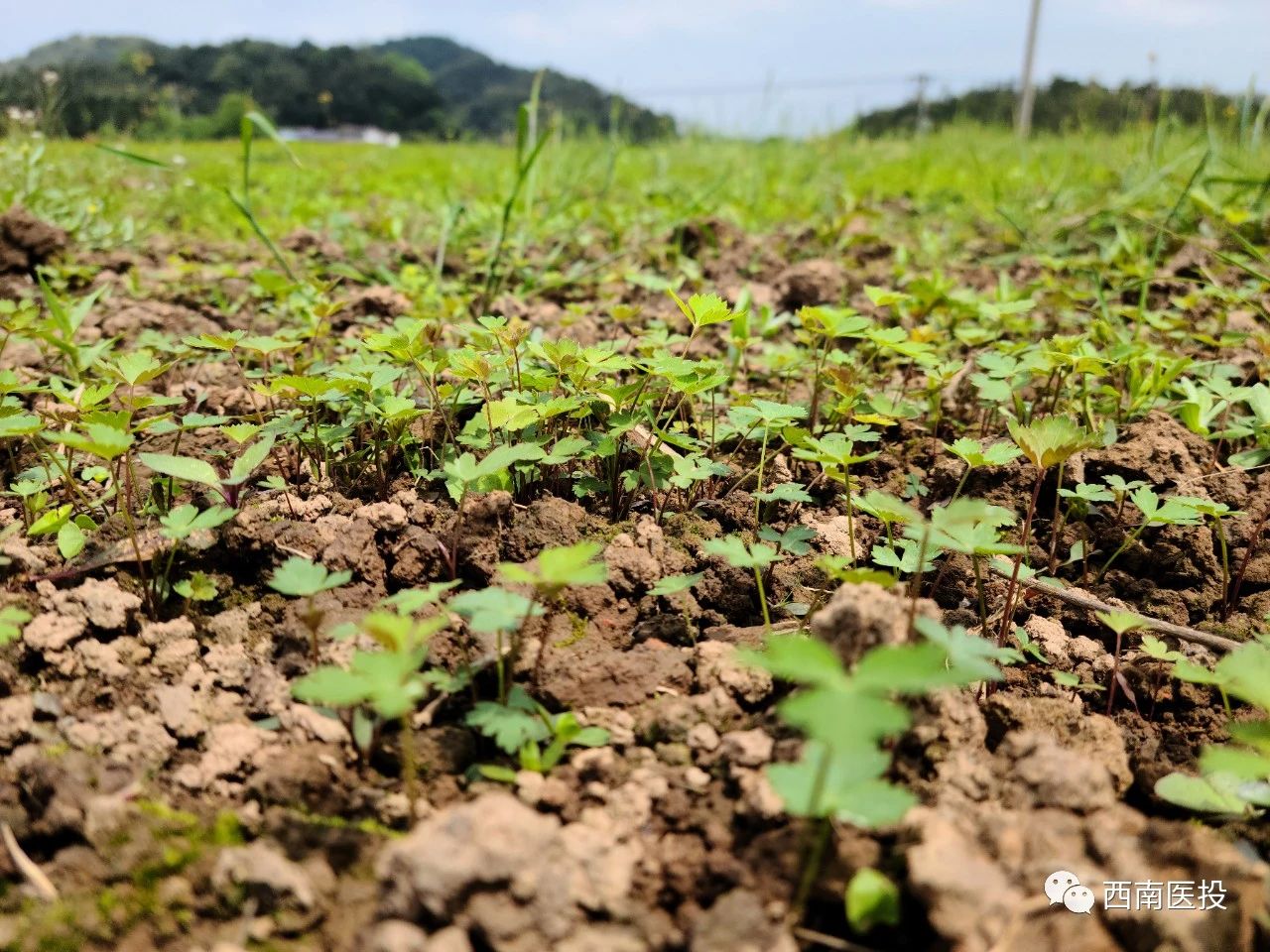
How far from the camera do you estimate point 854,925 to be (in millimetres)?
782

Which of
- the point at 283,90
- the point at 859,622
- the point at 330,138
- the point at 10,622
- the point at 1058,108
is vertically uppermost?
the point at 283,90

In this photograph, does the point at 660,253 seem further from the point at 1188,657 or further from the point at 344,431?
the point at 1188,657

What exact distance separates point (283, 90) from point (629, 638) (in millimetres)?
51166

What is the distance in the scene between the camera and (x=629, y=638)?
1.28 m

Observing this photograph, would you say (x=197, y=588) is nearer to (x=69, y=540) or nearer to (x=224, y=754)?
(x=69, y=540)

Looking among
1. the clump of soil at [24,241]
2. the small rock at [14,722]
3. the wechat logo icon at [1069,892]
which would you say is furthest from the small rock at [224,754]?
the clump of soil at [24,241]

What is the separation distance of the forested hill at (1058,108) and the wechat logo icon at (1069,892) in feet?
22.7

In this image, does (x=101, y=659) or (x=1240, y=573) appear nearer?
(x=101, y=659)

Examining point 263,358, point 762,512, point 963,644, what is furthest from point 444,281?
point 963,644

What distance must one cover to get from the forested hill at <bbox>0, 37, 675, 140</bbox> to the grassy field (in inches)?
69.1

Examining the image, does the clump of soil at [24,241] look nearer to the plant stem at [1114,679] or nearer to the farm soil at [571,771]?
the farm soil at [571,771]

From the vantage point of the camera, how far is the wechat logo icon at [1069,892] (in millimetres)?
784

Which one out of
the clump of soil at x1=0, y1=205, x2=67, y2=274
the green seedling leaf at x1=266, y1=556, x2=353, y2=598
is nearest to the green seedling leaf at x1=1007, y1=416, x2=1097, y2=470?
the green seedling leaf at x1=266, y1=556, x2=353, y2=598

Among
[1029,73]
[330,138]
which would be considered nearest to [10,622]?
[1029,73]
